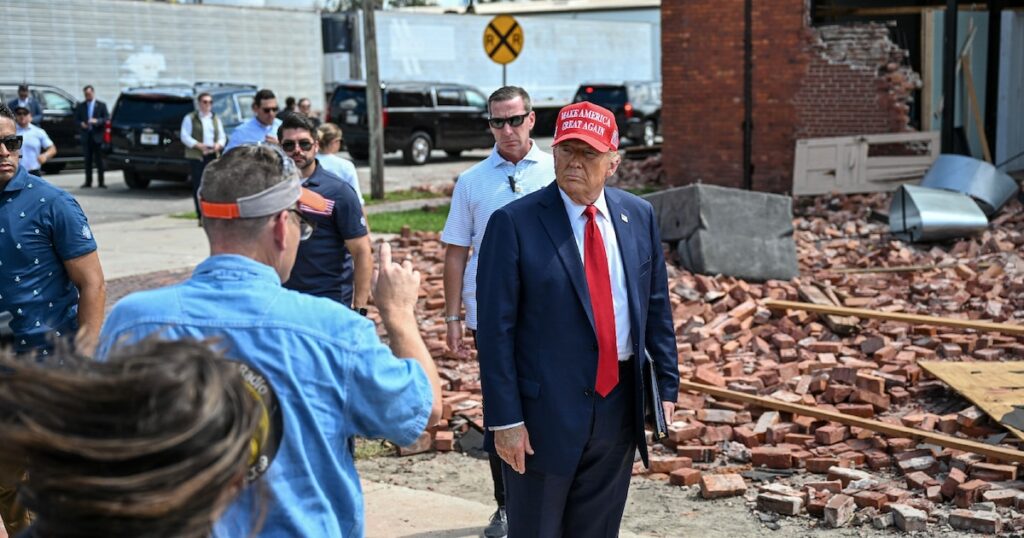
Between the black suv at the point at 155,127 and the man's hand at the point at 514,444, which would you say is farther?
the black suv at the point at 155,127

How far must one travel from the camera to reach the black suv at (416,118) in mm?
26812

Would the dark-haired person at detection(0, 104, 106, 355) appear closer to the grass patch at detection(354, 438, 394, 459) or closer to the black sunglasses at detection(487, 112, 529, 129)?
the black sunglasses at detection(487, 112, 529, 129)

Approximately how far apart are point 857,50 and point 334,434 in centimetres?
1687

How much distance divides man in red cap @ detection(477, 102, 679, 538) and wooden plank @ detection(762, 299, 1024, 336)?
528 cm

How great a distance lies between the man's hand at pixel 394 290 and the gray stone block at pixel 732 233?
9.07m

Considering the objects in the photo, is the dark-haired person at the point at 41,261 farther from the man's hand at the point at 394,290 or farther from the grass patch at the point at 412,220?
the grass patch at the point at 412,220

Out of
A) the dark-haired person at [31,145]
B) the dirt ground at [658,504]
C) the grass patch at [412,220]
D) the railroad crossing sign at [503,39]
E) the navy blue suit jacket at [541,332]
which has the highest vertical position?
the railroad crossing sign at [503,39]

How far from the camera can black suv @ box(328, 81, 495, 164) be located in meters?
26.8

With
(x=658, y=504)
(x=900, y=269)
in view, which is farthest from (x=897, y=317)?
(x=658, y=504)

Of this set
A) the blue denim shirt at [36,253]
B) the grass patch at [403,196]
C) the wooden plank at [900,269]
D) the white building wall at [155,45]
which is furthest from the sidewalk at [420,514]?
the white building wall at [155,45]

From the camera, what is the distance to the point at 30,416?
1.78 metres

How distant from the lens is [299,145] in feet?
20.4

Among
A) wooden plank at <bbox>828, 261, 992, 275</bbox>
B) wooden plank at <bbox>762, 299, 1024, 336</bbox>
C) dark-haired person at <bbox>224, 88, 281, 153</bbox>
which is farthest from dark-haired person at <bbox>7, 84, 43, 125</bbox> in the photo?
wooden plank at <bbox>762, 299, 1024, 336</bbox>

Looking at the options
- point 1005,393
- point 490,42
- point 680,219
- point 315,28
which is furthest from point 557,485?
point 315,28
